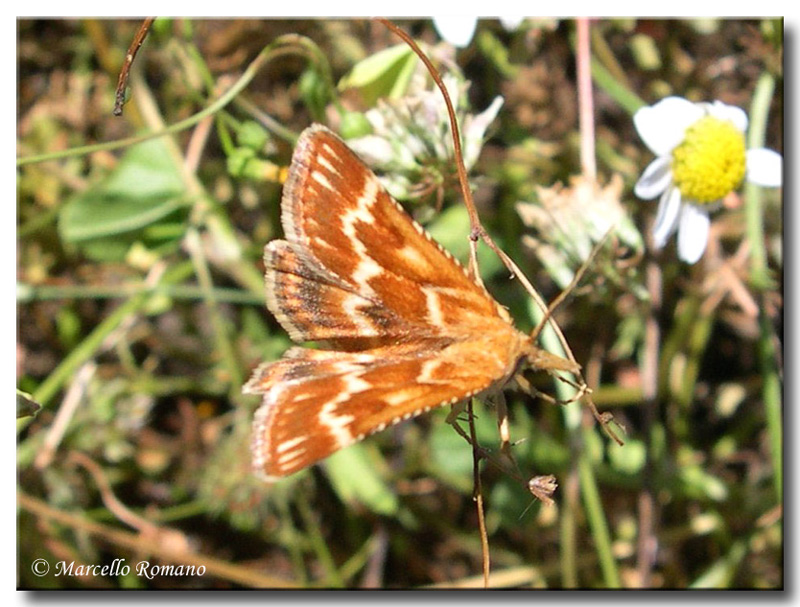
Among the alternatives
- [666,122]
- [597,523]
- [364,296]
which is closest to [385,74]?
[666,122]

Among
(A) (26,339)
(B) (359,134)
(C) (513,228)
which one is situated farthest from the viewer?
(A) (26,339)

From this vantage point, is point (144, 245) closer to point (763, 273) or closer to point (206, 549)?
point (206, 549)

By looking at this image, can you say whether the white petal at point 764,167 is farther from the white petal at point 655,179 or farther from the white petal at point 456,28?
the white petal at point 456,28

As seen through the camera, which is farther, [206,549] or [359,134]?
[206,549]

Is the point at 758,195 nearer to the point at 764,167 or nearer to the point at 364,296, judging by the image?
the point at 764,167
